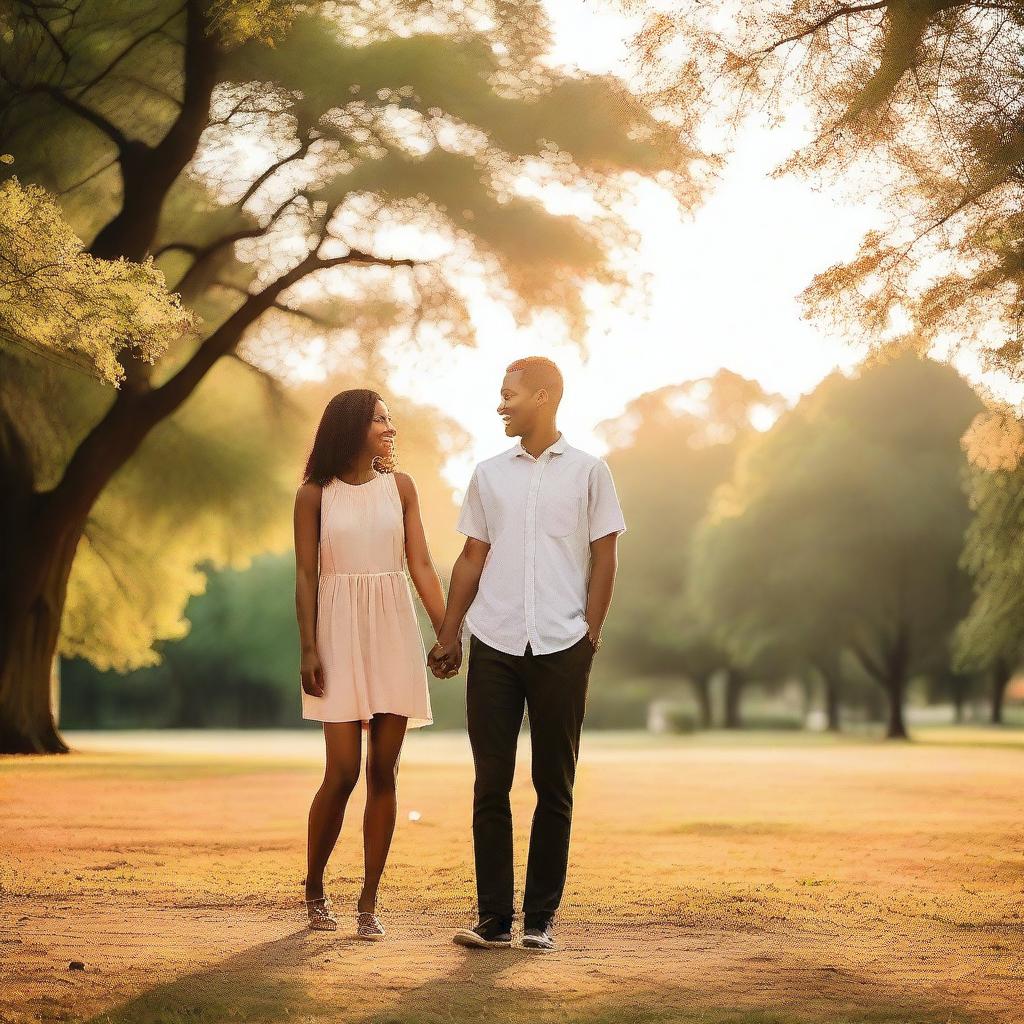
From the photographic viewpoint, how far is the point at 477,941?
6.16 meters

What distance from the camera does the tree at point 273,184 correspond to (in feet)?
60.8

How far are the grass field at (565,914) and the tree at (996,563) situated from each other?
516cm

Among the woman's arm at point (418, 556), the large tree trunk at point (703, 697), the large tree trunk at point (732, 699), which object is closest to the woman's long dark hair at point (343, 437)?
the woman's arm at point (418, 556)

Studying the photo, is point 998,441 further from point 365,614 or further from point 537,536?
point 365,614

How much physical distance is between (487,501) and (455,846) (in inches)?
199

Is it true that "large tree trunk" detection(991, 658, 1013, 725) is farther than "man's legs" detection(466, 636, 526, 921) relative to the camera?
Yes

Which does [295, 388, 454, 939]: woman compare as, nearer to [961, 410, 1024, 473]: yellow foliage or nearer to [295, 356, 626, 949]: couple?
[295, 356, 626, 949]: couple

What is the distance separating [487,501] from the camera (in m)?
6.45

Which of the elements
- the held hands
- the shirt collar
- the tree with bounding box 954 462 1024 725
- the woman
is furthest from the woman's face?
the tree with bounding box 954 462 1024 725

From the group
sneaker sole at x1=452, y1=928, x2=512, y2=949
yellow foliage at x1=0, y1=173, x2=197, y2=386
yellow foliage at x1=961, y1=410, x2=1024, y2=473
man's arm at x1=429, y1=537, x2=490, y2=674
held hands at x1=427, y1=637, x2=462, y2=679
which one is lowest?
sneaker sole at x1=452, y1=928, x2=512, y2=949

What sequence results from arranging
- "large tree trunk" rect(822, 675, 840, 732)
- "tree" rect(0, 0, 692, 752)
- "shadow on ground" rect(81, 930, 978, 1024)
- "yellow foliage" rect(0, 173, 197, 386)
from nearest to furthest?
"shadow on ground" rect(81, 930, 978, 1024)
"yellow foliage" rect(0, 173, 197, 386)
"tree" rect(0, 0, 692, 752)
"large tree trunk" rect(822, 675, 840, 732)

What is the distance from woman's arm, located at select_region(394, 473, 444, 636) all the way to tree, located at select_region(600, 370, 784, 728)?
142 ft

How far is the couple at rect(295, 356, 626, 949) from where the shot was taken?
20.5 ft

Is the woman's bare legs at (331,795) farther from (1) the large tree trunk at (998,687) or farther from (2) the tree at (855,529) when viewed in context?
(1) the large tree trunk at (998,687)
